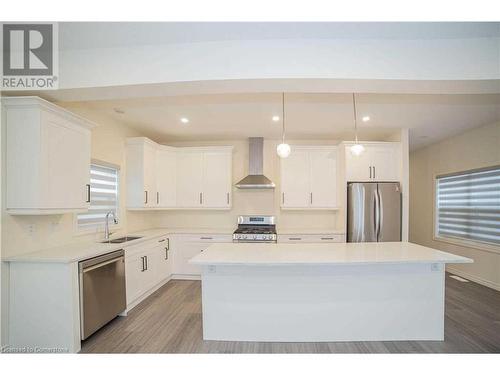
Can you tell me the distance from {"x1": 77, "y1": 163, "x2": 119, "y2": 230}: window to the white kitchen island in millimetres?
1950

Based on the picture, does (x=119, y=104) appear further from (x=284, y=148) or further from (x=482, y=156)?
(x=482, y=156)

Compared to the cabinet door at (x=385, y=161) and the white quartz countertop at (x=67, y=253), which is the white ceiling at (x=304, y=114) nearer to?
the cabinet door at (x=385, y=161)

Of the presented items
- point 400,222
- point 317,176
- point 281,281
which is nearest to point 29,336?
point 281,281

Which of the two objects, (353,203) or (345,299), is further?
(353,203)

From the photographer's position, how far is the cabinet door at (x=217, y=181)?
4.73 meters

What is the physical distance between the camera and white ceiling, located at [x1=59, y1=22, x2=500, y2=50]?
1.84 m

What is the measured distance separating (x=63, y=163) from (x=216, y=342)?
240 centimetres

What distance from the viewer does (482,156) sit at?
4.11m

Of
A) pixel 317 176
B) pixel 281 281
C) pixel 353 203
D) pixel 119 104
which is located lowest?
pixel 281 281

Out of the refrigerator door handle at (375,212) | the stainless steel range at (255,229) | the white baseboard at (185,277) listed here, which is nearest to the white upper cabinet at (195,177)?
the stainless steel range at (255,229)

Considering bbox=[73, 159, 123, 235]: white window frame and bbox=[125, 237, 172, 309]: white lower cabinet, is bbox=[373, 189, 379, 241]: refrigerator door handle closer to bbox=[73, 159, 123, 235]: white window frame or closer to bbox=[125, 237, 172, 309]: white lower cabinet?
bbox=[125, 237, 172, 309]: white lower cabinet

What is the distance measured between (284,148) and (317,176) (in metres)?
2.20

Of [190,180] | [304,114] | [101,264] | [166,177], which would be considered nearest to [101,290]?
[101,264]

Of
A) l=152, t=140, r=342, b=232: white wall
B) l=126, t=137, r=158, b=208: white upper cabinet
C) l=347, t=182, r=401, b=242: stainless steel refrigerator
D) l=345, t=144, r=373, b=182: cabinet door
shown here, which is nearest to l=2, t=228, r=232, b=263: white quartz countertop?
l=126, t=137, r=158, b=208: white upper cabinet
